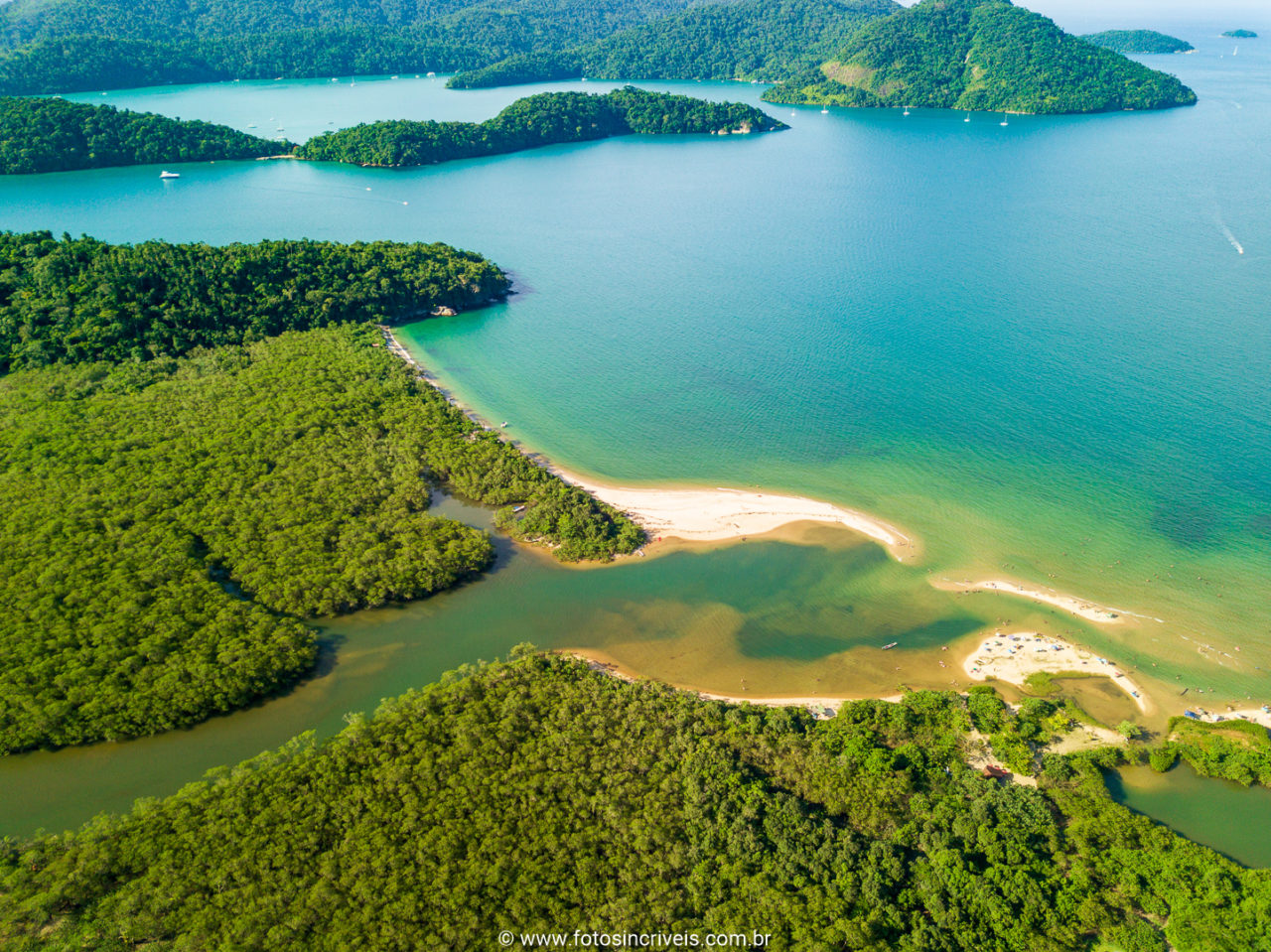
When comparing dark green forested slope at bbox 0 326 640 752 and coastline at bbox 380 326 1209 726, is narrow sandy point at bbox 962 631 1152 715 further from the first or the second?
dark green forested slope at bbox 0 326 640 752

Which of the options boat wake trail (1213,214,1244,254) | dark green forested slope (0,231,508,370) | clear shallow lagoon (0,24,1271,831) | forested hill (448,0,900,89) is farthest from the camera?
forested hill (448,0,900,89)

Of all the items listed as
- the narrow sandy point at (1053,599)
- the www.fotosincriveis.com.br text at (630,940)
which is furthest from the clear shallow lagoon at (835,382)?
the www.fotosincriveis.com.br text at (630,940)

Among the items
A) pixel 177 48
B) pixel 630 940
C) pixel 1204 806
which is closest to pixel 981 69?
pixel 1204 806

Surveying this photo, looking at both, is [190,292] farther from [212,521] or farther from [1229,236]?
[1229,236]

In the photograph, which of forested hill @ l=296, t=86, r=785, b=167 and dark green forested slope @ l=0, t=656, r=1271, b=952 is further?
forested hill @ l=296, t=86, r=785, b=167

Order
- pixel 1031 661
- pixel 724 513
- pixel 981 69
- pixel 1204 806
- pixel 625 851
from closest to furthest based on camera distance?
1. pixel 625 851
2. pixel 1204 806
3. pixel 1031 661
4. pixel 724 513
5. pixel 981 69

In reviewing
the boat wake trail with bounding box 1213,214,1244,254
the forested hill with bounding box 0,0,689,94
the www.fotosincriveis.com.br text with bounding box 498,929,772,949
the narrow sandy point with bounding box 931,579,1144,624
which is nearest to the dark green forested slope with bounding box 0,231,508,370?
the narrow sandy point with bounding box 931,579,1144,624
